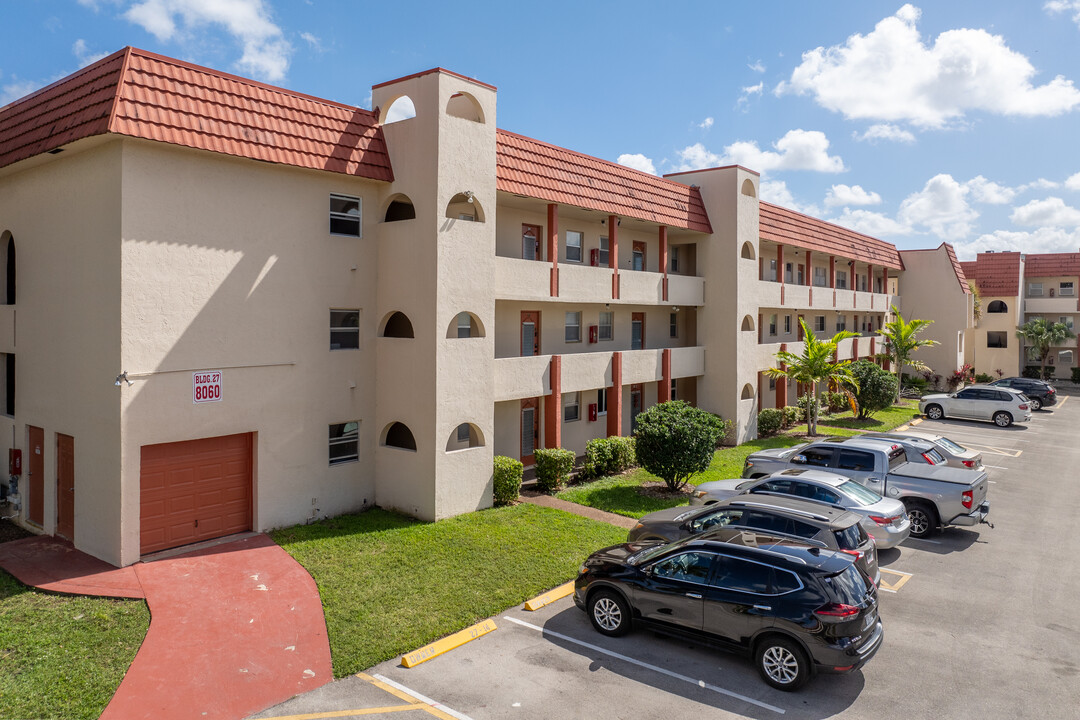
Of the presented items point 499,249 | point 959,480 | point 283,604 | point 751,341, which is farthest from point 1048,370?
point 283,604

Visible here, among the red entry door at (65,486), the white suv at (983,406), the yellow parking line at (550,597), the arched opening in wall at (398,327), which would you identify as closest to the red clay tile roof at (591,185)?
the arched opening in wall at (398,327)

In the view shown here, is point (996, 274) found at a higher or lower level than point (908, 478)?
higher

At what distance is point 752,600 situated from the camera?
29.4 ft

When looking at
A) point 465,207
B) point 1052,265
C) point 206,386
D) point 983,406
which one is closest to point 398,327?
point 465,207

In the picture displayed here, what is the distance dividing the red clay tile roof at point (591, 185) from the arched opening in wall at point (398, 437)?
668 centimetres

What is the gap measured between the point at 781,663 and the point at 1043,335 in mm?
50169

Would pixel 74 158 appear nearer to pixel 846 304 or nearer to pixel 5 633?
pixel 5 633

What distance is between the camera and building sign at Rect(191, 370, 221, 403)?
13797 millimetres

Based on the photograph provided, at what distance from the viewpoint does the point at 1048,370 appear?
170 feet

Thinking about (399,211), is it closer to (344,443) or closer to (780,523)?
(344,443)

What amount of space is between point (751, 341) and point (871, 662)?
1855 centimetres

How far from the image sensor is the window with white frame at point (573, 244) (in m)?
22.8

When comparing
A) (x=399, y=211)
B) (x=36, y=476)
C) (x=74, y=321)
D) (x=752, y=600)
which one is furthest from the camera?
(x=399, y=211)

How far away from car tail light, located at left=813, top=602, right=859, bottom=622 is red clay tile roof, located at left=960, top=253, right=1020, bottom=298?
164ft
